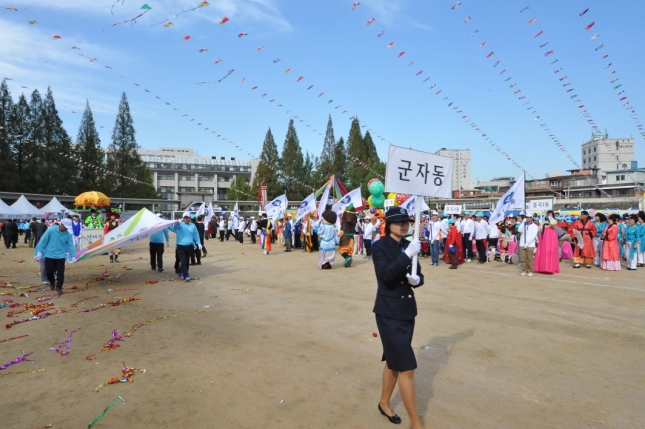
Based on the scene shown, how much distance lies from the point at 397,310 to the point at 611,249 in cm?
1257

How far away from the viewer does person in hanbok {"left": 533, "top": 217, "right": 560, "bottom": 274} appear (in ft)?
39.7

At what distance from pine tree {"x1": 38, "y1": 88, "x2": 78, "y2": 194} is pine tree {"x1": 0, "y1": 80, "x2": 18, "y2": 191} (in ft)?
8.59

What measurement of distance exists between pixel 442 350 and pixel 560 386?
1.43 m

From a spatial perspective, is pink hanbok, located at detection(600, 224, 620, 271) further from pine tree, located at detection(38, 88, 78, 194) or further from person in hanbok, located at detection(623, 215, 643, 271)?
pine tree, located at detection(38, 88, 78, 194)

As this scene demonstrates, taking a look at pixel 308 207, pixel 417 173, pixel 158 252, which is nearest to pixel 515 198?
pixel 308 207

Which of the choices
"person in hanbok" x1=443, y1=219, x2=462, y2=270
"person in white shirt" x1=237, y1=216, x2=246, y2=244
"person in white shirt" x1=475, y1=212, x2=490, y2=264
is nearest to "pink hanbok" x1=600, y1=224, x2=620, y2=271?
"person in white shirt" x1=475, y1=212, x2=490, y2=264

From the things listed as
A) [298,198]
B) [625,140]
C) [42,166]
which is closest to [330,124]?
[298,198]

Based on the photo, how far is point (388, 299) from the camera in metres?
3.54

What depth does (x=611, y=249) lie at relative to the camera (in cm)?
1302

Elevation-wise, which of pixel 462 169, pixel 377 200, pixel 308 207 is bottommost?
pixel 308 207

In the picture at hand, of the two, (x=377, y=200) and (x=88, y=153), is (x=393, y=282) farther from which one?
(x=88, y=153)

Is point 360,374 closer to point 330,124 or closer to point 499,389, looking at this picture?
point 499,389

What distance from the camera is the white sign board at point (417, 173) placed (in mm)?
4633

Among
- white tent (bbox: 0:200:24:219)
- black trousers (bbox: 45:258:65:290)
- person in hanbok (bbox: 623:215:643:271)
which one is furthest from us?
white tent (bbox: 0:200:24:219)
